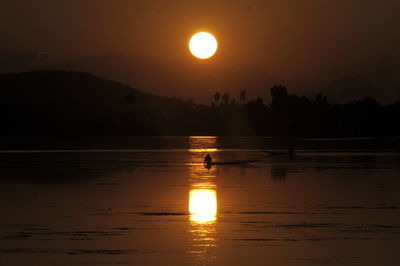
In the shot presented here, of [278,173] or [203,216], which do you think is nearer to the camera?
[203,216]

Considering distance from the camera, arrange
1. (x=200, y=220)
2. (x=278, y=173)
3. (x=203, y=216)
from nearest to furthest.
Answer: (x=200, y=220), (x=203, y=216), (x=278, y=173)

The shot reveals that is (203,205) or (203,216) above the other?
(203,205)

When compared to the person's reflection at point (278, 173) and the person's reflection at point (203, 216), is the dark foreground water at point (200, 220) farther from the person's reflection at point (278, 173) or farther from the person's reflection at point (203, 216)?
the person's reflection at point (278, 173)

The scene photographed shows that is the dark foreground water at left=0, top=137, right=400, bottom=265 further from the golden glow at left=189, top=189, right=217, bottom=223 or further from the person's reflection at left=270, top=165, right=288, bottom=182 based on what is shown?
the person's reflection at left=270, top=165, right=288, bottom=182

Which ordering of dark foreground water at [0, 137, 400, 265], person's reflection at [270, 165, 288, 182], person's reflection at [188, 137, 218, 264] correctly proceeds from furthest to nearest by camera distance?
person's reflection at [270, 165, 288, 182] → person's reflection at [188, 137, 218, 264] → dark foreground water at [0, 137, 400, 265]

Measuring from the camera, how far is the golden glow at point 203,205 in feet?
82.7

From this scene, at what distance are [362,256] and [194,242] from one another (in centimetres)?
500

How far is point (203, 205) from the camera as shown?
29.1 metres

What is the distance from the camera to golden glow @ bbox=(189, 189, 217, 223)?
25219 millimetres

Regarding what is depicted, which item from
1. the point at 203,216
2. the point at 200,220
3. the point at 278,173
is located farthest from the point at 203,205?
the point at 278,173

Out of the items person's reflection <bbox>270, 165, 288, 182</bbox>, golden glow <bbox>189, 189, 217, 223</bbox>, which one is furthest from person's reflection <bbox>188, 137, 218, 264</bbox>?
person's reflection <bbox>270, 165, 288, 182</bbox>

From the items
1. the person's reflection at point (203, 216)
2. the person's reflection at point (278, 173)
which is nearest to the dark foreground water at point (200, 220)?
the person's reflection at point (203, 216)

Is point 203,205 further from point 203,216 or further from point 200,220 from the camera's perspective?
point 200,220

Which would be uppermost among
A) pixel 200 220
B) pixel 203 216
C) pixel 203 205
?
pixel 203 205
